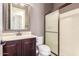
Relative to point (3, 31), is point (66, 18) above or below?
above

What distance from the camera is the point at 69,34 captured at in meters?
0.99

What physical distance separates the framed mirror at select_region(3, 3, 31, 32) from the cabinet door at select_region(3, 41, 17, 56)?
0.14m

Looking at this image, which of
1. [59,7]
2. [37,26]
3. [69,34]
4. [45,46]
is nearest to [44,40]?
[45,46]

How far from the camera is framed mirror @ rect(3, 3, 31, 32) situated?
902 mm

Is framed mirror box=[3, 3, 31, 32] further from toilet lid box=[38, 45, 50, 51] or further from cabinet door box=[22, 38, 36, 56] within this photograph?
toilet lid box=[38, 45, 50, 51]

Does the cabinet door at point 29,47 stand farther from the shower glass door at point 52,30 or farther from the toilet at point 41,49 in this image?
the shower glass door at point 52,30

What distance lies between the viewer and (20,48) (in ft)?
3.15

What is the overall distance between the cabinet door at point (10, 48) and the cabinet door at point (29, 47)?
0.09 m

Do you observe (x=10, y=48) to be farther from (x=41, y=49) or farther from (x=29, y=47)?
(x=41, y=49)

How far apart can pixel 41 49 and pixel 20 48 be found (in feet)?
0.74

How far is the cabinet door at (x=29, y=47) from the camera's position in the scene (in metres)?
0.95

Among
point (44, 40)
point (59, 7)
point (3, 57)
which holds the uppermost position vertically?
point (59, 7)

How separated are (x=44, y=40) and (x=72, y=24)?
34 centimetres

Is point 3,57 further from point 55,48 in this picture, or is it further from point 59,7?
point 59,7
